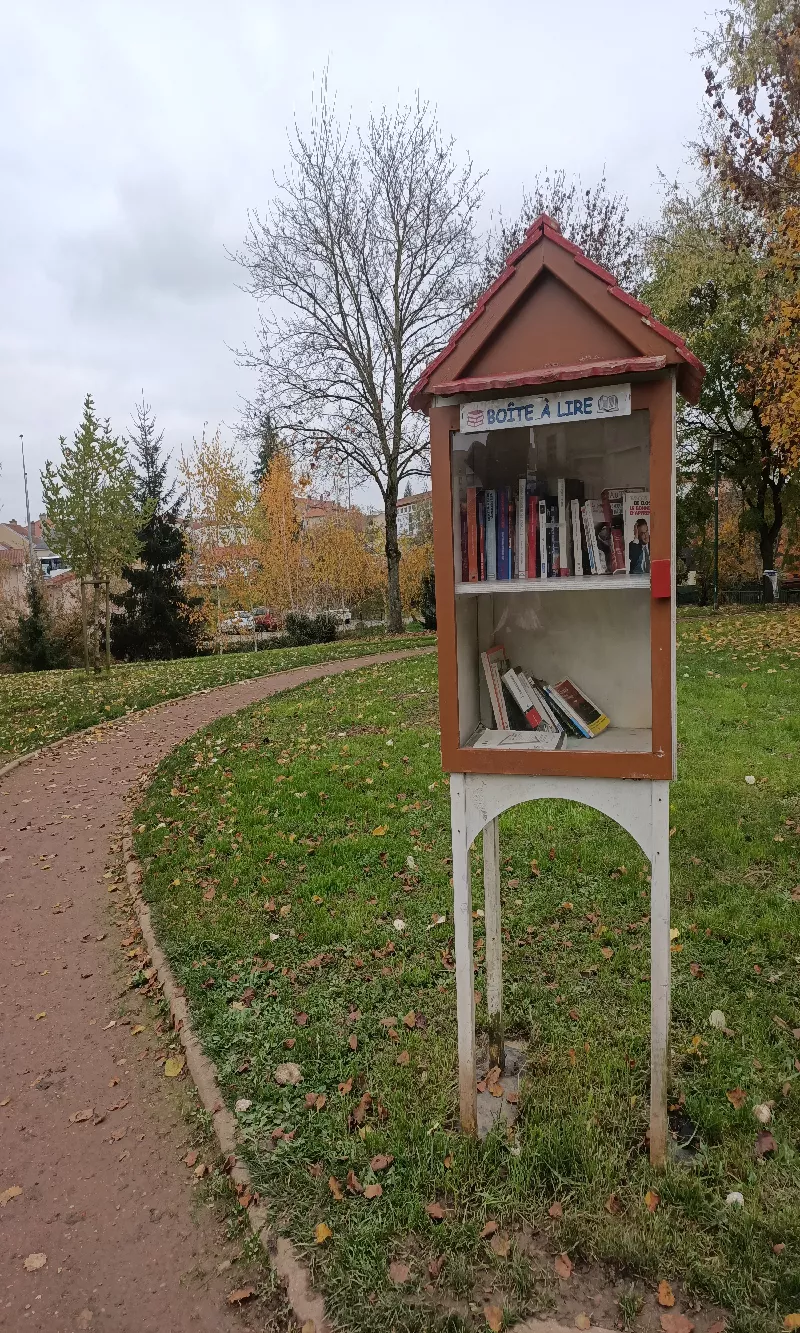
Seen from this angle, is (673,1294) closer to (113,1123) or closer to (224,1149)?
(224,1149)

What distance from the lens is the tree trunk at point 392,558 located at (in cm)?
2225

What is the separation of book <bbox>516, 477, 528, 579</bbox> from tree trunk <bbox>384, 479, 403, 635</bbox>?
63.4 feet

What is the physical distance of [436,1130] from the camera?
305 cm

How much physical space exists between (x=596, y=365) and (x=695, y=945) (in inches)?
127

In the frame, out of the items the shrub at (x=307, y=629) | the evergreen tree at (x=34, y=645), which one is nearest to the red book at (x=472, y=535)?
the shrub at (x=307, y=629)

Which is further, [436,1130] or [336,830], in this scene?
[336,830]

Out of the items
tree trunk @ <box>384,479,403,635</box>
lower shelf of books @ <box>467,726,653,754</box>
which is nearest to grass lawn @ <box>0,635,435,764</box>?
tree trunk @ <box>384,479,403,635</box>

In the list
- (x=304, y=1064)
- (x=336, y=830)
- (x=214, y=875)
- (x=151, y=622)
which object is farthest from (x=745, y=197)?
(x=151, y=622)

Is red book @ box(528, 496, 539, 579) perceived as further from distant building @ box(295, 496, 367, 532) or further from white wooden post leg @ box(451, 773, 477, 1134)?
distant building @ box(295, 496, 367, 532)

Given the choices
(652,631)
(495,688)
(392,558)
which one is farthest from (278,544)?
(652,631)

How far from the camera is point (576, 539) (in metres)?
2.88

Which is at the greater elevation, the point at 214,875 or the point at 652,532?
the point at 652,532

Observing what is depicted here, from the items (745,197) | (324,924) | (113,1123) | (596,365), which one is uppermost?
(745,197)

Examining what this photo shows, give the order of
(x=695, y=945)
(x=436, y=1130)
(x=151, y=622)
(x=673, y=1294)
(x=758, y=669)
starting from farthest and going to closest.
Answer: (x=151, y=622) → (x=758, y=669) → (x=695, y=945) → (x=436, y=1130) → (x=673, y=1294)
